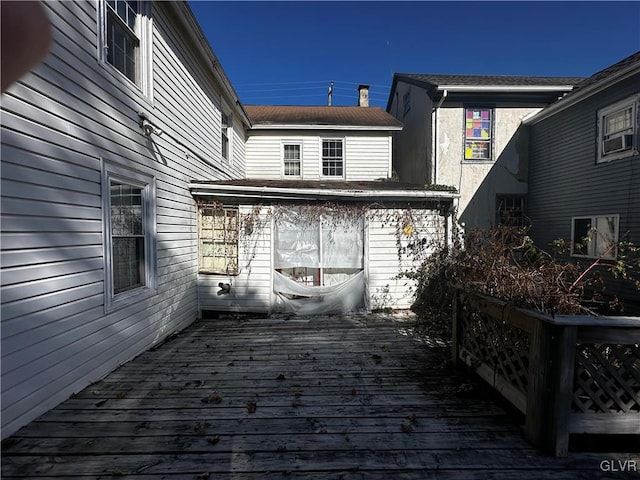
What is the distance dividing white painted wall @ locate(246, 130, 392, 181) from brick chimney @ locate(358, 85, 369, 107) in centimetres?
487

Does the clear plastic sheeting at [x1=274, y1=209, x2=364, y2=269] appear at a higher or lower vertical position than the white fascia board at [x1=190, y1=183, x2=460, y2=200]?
lower

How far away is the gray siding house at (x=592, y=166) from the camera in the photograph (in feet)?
23.4

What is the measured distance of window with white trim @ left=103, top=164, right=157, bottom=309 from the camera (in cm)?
356

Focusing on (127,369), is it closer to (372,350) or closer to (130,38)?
(372,350)

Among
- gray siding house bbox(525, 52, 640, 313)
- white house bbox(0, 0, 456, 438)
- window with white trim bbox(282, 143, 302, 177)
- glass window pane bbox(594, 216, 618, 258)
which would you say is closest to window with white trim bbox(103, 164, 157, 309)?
white house bbox(0, 0, 456, 438)

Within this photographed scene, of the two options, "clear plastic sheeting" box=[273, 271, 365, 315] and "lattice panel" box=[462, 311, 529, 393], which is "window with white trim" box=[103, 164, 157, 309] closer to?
"clear plastic sheeting" box=[273, 271, 365, 315]

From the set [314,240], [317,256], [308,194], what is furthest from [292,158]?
[317,256]

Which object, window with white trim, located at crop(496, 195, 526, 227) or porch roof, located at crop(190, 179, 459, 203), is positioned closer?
porch roof, located at crop(190, 179, 459, 203)

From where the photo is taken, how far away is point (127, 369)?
3.68m

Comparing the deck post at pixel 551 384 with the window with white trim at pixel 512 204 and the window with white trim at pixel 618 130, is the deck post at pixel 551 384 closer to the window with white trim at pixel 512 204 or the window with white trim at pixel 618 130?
the window with white trim at pixel 618 130

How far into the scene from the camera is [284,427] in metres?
2.58

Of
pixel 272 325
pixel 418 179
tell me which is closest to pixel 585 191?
pixel 418 179

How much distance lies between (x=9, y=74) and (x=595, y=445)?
13.4 feet

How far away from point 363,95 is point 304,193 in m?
11.7
